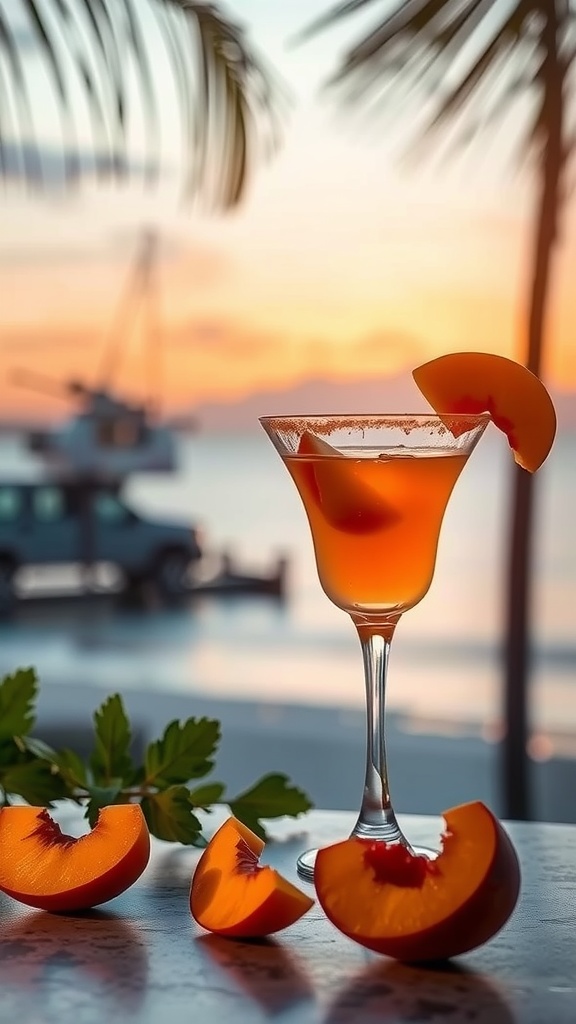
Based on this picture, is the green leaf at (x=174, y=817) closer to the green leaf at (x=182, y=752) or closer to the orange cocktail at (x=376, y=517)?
the green leaf at (x=182, y=752)

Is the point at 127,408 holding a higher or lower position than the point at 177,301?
lower

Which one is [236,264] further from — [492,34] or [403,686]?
[492,34]

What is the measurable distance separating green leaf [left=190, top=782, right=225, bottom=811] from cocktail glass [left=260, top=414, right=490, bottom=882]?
0.07 metres

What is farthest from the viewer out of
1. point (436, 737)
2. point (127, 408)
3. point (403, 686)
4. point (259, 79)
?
point (127, 408)

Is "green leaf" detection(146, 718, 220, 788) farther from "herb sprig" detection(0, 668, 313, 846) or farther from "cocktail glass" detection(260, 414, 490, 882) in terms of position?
"cocktail glass" detection(260, 414, 490, 882)

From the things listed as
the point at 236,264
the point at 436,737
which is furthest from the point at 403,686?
the point at 236,264

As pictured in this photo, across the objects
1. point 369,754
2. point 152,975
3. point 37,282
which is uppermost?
point 37,282

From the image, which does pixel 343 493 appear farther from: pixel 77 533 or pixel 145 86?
pixel 77 533

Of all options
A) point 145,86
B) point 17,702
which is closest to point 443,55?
point 145,86

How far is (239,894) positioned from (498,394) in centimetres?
38

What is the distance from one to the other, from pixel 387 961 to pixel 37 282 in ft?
55.1

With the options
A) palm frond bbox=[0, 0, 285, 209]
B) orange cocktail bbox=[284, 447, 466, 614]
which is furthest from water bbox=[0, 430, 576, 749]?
orange cocktail bbox=[284, 447, 466, 614]

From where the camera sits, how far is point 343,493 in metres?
0.90

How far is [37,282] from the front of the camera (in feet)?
55.3
